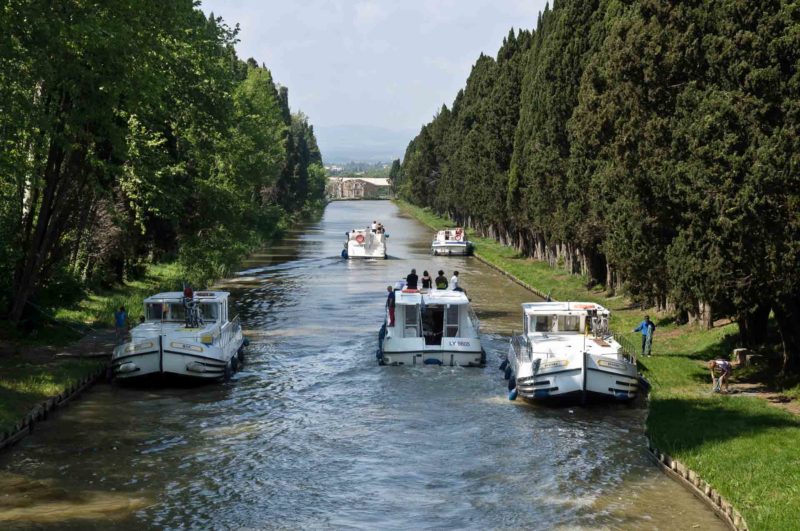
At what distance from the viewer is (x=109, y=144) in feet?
121

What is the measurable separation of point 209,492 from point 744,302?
47.1ft

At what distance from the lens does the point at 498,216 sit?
83438mm

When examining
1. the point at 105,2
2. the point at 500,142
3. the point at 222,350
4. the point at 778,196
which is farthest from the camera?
the point at 500,142

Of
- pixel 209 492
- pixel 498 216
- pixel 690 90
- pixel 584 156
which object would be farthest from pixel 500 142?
pixel 209 492

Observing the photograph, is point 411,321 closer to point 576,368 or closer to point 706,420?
point 576,368

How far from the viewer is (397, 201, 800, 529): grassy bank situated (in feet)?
58.4

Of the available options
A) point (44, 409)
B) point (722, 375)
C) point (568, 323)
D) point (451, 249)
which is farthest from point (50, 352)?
point (451, 249)

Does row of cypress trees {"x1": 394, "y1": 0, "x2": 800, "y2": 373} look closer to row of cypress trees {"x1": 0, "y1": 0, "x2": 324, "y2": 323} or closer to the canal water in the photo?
the canal water

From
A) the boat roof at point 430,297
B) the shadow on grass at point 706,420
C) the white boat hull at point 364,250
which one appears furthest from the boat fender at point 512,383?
the white boat hull at point 364,250

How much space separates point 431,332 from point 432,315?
24.0 inches

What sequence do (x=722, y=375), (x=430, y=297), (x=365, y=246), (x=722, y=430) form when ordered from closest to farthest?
1. (x=722, y=430)
2. (x=722, y=375)
3. (x=430, y=297)
4. (x=365, y=246)

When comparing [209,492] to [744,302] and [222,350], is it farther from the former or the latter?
[744,302]

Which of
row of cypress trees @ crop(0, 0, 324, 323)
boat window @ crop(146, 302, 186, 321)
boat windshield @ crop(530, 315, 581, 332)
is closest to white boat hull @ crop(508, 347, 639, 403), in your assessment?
boat windshield @ crop(530, 315, 581, 332)

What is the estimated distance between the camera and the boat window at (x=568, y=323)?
3112cm
